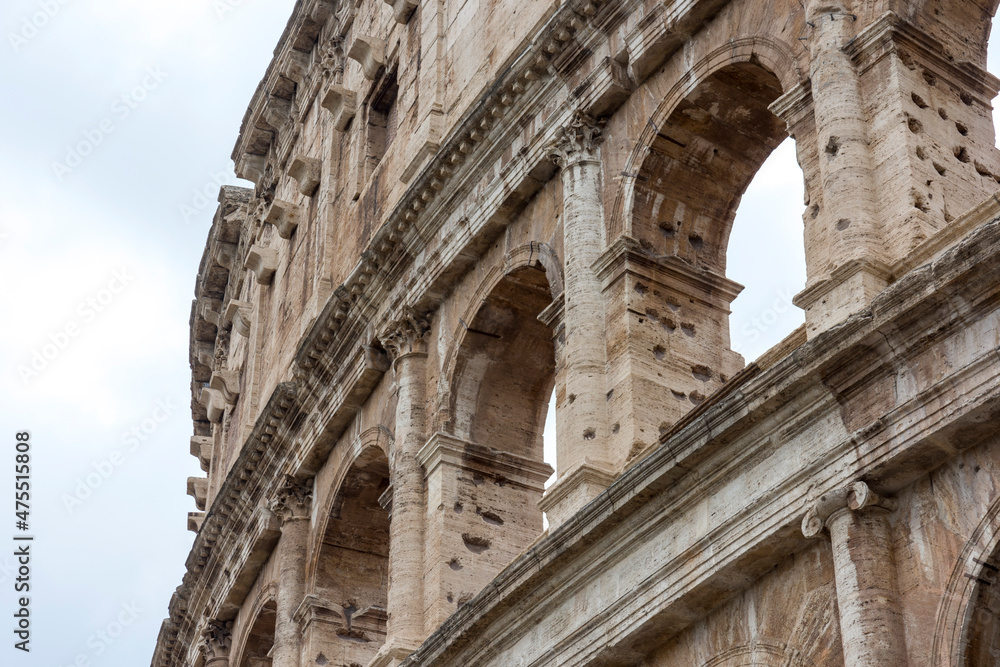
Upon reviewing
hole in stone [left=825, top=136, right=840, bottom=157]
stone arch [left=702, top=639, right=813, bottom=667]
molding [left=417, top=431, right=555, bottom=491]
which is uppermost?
molding [left=417, top=431, right=555, bottom=491]

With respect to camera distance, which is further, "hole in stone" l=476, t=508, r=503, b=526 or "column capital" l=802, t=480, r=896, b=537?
"hole in stone" l=476, t=508, r=503, b=526

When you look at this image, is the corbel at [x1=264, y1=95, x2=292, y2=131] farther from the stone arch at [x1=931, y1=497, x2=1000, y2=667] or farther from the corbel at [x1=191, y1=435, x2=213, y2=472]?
the stone arch at [x1=931, y1=497, x2=1000, y2=667]

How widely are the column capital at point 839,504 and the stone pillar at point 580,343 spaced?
8.24 ft

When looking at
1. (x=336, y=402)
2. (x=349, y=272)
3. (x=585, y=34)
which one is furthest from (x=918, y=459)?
(x=349, y=272)

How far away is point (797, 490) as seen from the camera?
9758 millimetres

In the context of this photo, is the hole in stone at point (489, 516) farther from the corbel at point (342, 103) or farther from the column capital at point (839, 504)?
the corbel at point (342, 103)

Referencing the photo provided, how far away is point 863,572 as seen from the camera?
29.7ft

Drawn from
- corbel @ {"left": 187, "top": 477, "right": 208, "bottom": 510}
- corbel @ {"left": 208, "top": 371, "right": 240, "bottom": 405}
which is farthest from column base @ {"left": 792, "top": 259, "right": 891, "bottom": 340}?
corbel @ {"left": 187, "top": 477, "right": 208, "bottom": 510}

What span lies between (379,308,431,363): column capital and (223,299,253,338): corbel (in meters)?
7.46

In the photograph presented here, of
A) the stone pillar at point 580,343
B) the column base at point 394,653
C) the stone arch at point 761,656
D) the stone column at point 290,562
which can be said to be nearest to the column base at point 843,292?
the stone arch at point 761,656

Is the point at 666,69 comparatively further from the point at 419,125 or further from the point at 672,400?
the point at 419,125

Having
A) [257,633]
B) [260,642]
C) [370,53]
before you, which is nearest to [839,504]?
[370,53]

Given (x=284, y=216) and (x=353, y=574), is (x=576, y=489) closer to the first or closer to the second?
(x=353, y=574)

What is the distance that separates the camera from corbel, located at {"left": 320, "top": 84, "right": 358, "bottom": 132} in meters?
20.4
